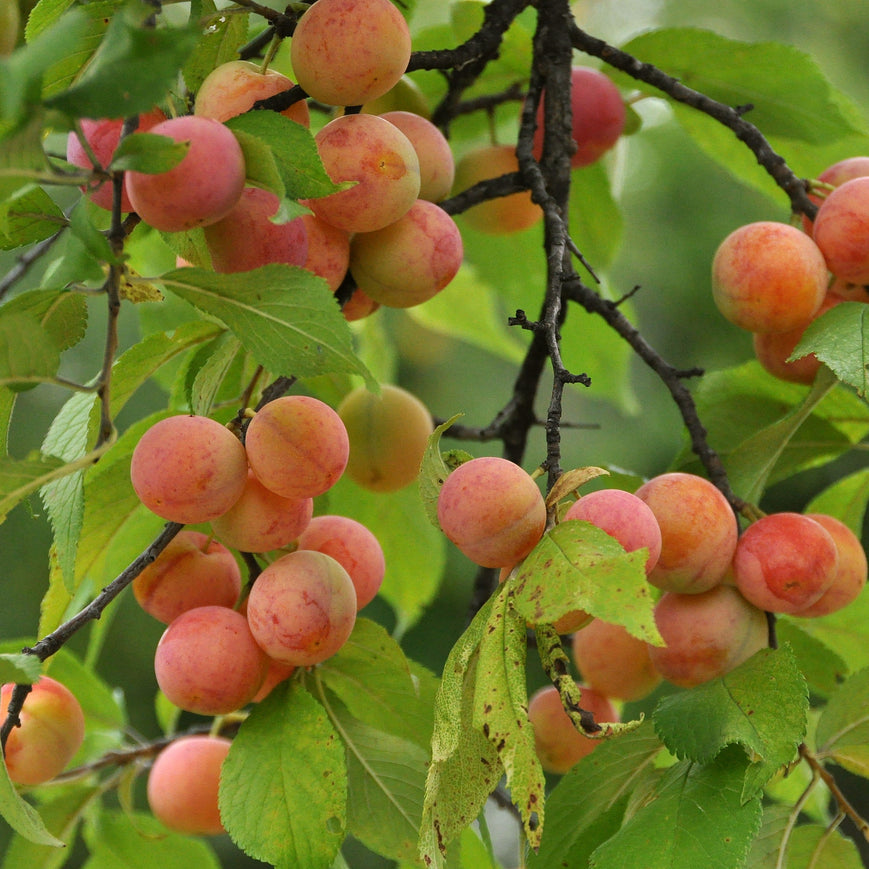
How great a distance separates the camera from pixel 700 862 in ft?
1.42

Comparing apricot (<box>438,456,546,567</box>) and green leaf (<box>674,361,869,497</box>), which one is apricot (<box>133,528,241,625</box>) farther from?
green leaf (<box>674,361,869,497</box>)

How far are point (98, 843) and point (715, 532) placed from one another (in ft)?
1.93

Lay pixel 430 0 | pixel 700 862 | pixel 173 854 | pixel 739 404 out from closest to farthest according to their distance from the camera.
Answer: pixel 700 862
pixel 739 404
pixel 173 854
pixel 430 0

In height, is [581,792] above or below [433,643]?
above

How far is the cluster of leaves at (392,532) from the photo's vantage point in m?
0.38

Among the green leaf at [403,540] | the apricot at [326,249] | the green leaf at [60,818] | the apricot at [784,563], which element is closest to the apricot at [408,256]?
the apricot at [326,249]

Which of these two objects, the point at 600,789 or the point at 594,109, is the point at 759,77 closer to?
the point at 594,109

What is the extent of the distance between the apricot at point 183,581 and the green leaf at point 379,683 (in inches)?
3.0

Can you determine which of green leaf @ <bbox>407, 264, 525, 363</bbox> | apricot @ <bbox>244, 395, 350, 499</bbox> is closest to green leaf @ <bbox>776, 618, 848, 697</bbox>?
apricot @ <bbox>244, 395, 350, 499</bbox>

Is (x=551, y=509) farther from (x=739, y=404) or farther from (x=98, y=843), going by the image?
(x=98, y=843)

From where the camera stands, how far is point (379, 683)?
0.58m

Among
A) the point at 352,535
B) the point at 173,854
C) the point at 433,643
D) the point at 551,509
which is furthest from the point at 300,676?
the point at 433,643

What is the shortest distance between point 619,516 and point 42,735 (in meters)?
0.34

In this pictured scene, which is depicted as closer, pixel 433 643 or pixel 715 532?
pixel 715 532
